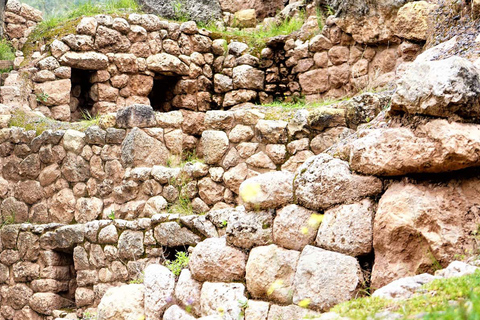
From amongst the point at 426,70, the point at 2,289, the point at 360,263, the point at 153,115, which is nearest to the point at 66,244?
the point at 2,289

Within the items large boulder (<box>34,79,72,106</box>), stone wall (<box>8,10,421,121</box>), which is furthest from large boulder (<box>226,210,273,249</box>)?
large boulder (<box>34,79,72,106</box>)

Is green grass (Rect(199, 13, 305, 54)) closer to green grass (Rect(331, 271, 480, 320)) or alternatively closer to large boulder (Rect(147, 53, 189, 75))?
large boulder (Rect(147, 53, 189, 75))

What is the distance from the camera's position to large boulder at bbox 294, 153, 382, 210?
2.99 meters

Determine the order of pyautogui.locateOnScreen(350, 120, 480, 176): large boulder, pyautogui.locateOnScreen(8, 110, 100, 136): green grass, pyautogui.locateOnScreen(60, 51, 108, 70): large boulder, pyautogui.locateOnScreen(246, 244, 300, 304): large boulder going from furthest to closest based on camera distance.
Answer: pyautogui.locateOnScreen(60, 51, 108, 70): large boulder, pyautogui.locateOnScreen(8, 110, 100, 136): green grass, pyautogui.locateOnScreen(246, 244, 300, 304): large boulder, pyautogui.locateOnScreen(350, 120, 480, 176): large boulder

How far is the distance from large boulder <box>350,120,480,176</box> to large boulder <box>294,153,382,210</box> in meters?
0.07

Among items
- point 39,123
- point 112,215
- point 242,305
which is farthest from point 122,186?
point 242,305

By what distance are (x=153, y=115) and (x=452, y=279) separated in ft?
15.1

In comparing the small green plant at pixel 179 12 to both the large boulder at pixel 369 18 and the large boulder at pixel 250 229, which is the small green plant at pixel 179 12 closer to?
the large boulder at pixel 369 18

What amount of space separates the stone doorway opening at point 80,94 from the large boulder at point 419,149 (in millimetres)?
6362

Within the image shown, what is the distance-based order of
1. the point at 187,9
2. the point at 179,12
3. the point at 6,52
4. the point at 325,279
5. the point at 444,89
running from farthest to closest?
the point at 187,9
the point at 179,12
the point at 6,52
the point at 325,279
the point at 444,89

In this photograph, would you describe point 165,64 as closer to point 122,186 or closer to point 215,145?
point 122,186

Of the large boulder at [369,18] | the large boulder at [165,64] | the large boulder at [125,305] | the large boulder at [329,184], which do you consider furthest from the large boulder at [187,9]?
the large boulder at [329,184]

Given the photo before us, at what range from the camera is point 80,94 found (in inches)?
340

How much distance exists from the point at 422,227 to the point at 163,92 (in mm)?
7040
